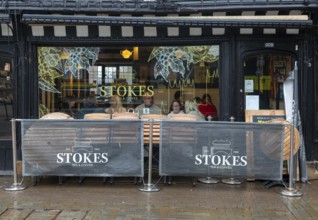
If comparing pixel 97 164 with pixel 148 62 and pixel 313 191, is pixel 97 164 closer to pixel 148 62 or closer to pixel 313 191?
pixel 148 62

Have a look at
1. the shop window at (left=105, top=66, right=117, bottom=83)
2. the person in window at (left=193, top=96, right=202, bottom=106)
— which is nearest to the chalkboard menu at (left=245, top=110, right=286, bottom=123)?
the person in window at (left=193, top=96, right=202, bottom=106)

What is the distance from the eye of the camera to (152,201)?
627cm

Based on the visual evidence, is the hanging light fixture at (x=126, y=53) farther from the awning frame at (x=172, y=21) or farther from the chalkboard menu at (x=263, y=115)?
the chalkboard menu at (x=263, y=115)

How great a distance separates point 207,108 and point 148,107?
4.05ft

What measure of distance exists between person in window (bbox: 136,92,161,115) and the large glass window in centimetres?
7

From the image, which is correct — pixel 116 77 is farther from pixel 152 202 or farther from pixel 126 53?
pixel 152 202

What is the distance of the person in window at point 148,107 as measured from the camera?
8.79 metres

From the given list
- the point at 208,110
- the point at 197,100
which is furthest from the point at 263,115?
the point at 197,100

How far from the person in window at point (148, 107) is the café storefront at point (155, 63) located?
10cm

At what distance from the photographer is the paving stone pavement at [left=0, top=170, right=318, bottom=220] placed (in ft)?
18.6

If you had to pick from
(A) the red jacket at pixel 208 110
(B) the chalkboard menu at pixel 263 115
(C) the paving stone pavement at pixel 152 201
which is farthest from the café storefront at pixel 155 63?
(C) the paving stone pavement at pixel 152 201

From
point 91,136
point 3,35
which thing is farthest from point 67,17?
point 91,136

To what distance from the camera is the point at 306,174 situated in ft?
24.6

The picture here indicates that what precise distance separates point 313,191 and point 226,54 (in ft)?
9.89
